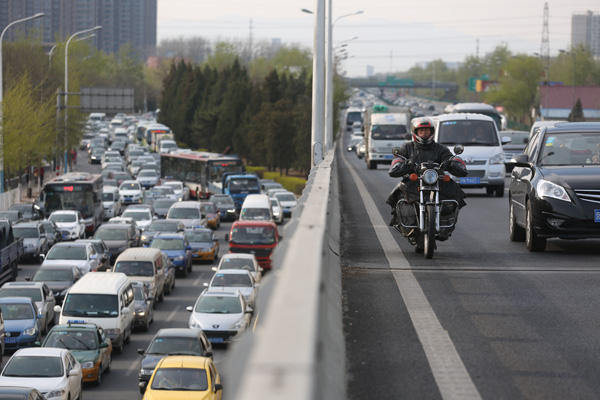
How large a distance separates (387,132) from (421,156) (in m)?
40.5

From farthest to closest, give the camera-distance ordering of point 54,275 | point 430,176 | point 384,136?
1. point 384,136
2. point 54,275
3. point 430,176

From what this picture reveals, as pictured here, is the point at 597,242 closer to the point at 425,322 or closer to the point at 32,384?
the point at 425,322

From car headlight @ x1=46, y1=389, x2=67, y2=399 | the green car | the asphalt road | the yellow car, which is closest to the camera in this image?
car headlight @ x1=46, y1=389, x2=67, y2=399

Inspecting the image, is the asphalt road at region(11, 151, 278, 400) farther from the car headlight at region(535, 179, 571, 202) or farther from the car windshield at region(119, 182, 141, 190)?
the car windshield at region(119, 182, 141, 190)

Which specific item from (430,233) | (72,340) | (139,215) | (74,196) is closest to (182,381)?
(72,340)

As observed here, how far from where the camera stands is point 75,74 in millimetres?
97375

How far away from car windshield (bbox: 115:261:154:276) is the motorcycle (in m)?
24.6

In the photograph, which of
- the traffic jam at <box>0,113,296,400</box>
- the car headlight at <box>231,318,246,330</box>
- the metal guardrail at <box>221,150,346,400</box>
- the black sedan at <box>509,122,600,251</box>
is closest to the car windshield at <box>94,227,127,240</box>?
the traffic jam at <box>0,113,296,400</box>

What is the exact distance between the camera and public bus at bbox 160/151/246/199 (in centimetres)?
7081

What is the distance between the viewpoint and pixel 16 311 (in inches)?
1168

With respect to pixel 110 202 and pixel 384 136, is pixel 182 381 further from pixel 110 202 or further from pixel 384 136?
pixel 110 202

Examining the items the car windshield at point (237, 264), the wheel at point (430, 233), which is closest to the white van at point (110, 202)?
the car windshield at point (237, 264)

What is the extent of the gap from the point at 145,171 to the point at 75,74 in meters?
19.1

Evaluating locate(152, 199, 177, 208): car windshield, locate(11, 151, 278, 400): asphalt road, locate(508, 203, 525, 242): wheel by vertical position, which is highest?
locate(508, 203, 525, 242): wheel
